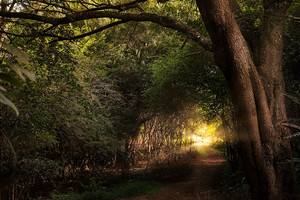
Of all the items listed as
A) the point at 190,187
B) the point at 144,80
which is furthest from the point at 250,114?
the point at 144,80

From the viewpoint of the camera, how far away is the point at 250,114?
3459mm

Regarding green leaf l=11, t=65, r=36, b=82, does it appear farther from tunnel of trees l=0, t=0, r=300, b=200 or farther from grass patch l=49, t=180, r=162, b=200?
grass patch l=49, t=180, r=162, b=200

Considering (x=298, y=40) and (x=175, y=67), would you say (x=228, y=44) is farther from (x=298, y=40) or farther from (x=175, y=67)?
(x=175, y=67)

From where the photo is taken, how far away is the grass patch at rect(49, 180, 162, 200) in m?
8.14

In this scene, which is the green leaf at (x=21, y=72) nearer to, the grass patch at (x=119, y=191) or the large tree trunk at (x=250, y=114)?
the large tree trunk at (x=250, y=114)

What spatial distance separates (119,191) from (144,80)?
15.7 feet

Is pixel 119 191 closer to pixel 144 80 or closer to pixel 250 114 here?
pixel 144 80

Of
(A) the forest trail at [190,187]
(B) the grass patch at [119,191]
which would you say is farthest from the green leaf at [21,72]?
(B) the grass patch at [119,191]

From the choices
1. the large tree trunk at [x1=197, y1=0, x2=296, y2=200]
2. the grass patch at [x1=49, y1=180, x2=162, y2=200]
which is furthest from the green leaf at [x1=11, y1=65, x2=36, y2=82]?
the grass patch at [x1=49, y1=180, x2=162, y2=200]

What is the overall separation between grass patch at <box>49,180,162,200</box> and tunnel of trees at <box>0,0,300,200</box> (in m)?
1.13

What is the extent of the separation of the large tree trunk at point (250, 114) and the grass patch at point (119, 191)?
5.98 m

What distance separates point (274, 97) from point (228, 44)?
143cm

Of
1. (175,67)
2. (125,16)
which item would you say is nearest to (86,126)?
(175,67)

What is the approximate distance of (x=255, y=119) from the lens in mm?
3490
